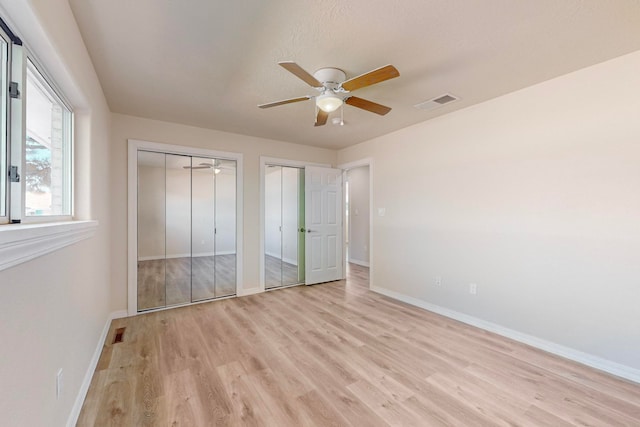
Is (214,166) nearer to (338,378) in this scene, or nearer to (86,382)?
(86,382)

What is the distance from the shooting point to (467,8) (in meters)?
1.63

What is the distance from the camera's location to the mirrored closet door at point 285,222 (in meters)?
4.82

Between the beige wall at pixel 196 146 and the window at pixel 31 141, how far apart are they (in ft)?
4.81

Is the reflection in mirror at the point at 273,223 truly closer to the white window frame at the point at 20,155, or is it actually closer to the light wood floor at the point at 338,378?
the light wood floor at the point at 338,378

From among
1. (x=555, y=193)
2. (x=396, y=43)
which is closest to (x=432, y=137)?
(x=555, y=193)

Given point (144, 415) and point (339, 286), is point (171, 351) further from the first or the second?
point (339, 286)

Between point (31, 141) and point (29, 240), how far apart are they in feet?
2.44

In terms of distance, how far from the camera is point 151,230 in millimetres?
3596

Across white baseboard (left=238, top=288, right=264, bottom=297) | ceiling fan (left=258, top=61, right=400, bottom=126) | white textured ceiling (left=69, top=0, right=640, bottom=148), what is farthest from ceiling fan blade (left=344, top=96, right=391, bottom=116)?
white baseboard (left=238, top=288, right=264, bottom=297)

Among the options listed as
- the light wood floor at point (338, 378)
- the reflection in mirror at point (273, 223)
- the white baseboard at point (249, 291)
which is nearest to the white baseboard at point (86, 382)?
the light wood floor at point (338, 378)

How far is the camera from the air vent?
284cm

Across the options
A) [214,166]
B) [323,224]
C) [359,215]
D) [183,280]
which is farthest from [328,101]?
[359,215]

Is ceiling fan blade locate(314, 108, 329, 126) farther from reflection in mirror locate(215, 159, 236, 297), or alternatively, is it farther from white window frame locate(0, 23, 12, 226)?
white window frame locate(0, 23, 12, 226)

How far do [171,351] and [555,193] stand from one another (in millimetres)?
3839
